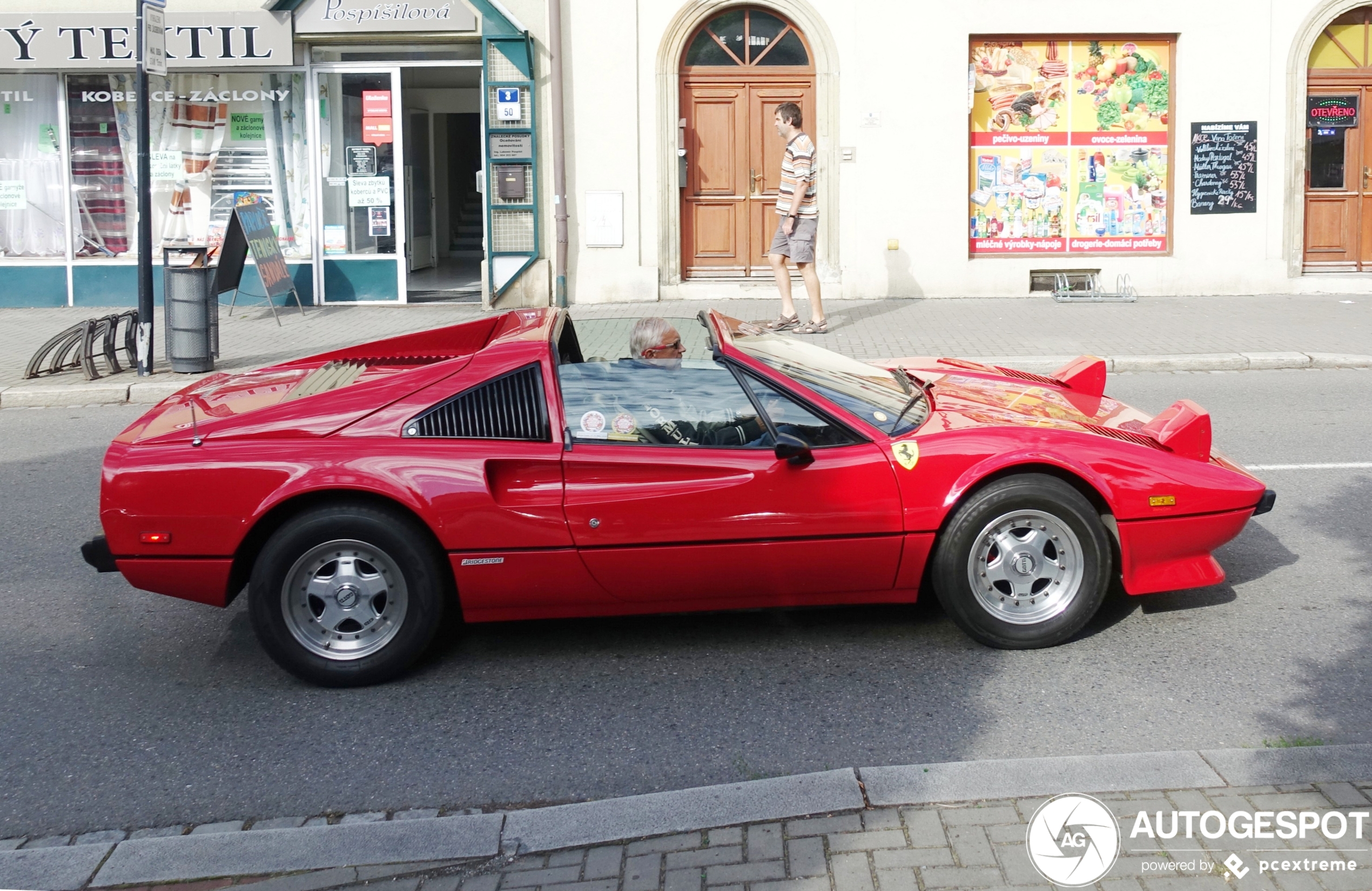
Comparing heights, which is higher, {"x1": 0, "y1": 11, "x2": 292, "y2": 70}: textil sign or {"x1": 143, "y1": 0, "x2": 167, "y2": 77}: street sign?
{"x1": 0, "y1": 11, "x2": 292, "y2": 70}: textil sign

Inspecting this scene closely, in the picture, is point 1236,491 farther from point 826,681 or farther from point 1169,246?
point 1169,246

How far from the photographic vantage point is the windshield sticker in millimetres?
4770

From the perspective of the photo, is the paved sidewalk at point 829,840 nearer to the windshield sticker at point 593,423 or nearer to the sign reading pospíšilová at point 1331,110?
the windshield sticker at point 593,423

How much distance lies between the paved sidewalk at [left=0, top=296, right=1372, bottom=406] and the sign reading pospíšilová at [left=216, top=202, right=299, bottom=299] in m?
0.44

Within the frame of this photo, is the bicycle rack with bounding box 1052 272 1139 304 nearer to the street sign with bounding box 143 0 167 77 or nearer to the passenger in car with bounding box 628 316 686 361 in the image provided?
the street sign with bounding box 143 0 167 77

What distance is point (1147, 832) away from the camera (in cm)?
347

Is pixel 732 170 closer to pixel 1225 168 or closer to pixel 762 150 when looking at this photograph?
pixel 762 150

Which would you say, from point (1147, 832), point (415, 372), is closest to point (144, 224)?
point (415, 372)

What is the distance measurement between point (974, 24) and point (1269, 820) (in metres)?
13.2

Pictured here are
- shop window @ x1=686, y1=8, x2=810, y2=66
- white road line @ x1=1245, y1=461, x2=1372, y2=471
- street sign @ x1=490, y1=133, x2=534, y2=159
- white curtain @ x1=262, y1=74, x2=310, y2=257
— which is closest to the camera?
white road line @ x1=1245, y1=461, x2=1372, y2=471

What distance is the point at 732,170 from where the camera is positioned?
1571cm

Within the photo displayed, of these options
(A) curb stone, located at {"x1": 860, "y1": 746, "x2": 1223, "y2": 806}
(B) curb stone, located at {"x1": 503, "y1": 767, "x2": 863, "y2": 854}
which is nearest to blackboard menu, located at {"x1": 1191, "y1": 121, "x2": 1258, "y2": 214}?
(A) curb stone, located at {"x1": 860, "y1": 746, "x2": 1223, "y2": 806}

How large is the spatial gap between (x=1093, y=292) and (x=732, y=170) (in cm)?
434

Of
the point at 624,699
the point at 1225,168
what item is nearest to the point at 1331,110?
the point at 1225,168
